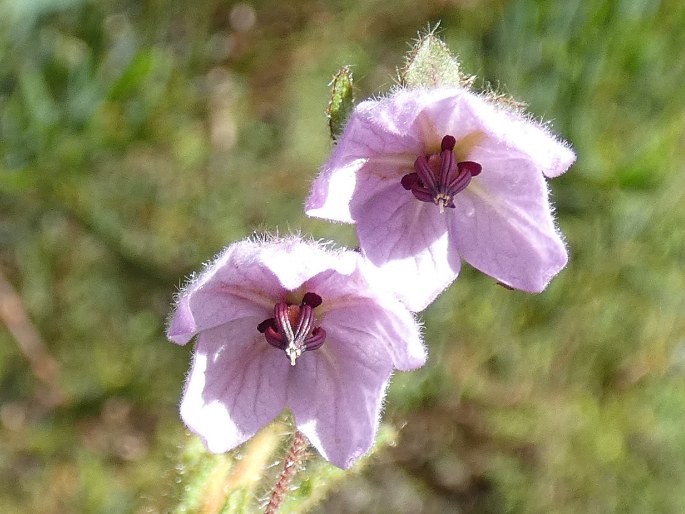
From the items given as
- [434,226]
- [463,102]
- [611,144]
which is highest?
[463,102]

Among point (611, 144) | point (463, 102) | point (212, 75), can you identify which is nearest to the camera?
point (463, 102)

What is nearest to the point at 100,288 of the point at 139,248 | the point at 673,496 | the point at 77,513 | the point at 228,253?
the point at 139,248

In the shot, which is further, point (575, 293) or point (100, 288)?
point (100, 288)

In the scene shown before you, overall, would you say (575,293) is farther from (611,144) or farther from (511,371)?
(611,144)

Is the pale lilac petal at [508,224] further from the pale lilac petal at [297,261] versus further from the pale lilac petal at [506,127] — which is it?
the pale lilac petal at [297,261]

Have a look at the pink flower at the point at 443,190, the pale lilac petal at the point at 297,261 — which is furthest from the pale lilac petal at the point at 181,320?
the pink flower at the point at 443,190

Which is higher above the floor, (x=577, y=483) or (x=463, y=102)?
(x=463, y=102)

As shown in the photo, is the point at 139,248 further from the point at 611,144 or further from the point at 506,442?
the point at 611,144

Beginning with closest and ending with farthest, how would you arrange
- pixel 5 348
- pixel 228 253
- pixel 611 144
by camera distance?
pixel 228 253, pixel 611 144, pixel 5 348
